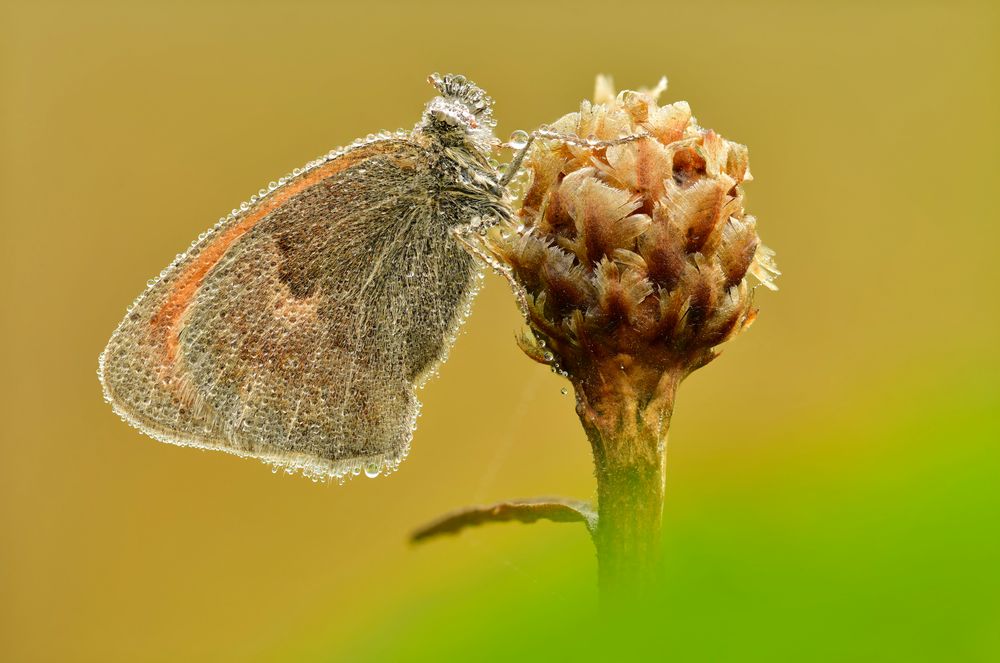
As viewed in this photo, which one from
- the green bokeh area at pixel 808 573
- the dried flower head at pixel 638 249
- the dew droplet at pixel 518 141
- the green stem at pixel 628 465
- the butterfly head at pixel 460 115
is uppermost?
the butterfly head at pixel 460 115

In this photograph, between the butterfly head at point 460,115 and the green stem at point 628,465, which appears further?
the butterfly head at point 460,115

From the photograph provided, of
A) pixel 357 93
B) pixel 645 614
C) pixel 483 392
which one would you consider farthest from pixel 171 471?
pixel 645 614

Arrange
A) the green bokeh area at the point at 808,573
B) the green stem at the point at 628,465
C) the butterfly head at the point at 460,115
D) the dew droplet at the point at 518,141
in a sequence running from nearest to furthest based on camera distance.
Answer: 1. the green bokeh area at the point at 808,573
2. the green stem at the point at 628,465
3. the dew droplet at the point at 518,141
4. the butterfly head at the point at 460,115

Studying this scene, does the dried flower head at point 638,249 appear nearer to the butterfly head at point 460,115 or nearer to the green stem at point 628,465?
the green stem at point 628,465

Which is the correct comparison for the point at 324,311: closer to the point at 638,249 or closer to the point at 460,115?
the point at 460,115

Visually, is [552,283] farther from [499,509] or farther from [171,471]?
[171,471]

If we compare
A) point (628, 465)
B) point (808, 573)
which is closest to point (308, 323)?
point (628, 465)

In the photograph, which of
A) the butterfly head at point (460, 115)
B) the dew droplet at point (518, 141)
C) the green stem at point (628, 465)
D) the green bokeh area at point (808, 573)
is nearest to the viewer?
the green bokeh area at point (808, 573)

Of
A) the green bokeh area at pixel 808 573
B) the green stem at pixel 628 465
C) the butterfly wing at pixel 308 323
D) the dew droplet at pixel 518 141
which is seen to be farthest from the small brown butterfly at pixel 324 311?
the green bokeh area at pixel 808 573
